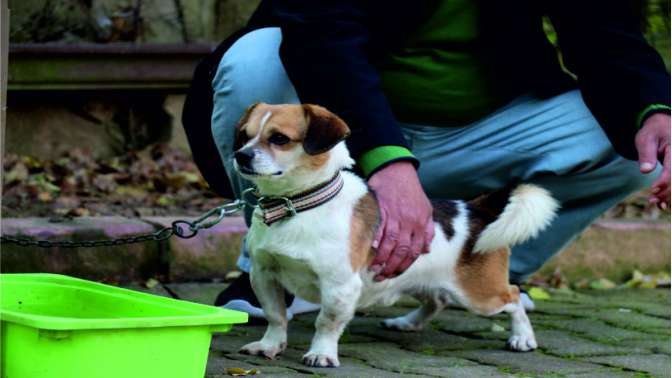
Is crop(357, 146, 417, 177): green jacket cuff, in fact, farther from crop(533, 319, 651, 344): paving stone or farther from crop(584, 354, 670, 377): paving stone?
crop(533, 319, 651, 344): paving stone

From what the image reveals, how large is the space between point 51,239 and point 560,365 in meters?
1.97

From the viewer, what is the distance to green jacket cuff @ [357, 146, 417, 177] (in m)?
3.02

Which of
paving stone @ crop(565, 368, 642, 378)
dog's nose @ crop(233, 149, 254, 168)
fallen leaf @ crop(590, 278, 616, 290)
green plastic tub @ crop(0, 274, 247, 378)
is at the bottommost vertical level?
fallen leaf @ crop(590, 278, 616, 290)

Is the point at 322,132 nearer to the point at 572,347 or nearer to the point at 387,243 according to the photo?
the point at 387,243

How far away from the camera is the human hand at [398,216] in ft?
9.76

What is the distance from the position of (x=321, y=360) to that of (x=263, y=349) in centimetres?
19

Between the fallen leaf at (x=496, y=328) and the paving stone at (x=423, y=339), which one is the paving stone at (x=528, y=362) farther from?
the fallen leaf at (x=496, y=328)

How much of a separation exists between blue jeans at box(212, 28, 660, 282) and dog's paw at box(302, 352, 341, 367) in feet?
2.42

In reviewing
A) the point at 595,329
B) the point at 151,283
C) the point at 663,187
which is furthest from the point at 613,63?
the point at 151,283

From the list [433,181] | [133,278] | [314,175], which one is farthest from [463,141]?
[133,278]

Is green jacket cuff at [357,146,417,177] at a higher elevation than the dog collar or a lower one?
higher

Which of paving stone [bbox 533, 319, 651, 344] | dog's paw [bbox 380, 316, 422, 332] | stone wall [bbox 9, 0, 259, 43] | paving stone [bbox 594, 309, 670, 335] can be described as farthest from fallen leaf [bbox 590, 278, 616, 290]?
stone wall [bbox 9, 0, 259, 43]

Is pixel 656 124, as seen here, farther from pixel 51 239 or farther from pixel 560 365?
pixel 51 239

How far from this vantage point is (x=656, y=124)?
3320 millimetres
